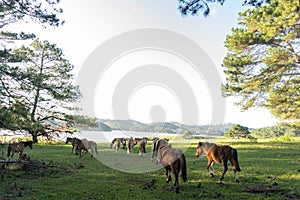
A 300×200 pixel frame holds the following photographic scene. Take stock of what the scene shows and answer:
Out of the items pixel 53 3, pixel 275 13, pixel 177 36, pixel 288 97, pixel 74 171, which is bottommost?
pixel 74 171

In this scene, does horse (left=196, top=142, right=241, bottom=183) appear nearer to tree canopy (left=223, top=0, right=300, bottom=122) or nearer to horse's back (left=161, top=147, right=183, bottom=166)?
horse's back (left=161, top=147, right=183, bottom=166)

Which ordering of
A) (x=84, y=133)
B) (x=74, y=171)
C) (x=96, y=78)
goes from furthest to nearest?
(x=84, y=133) < (x=96, y=78) < (x=74, y=171)

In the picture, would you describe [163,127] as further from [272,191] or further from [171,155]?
[272,191]

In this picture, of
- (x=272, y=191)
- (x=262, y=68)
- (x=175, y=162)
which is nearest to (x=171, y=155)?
(x=175, y=162)

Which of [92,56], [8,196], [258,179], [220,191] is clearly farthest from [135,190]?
[92,56]

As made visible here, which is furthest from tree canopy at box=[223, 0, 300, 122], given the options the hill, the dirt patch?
the dirt patch

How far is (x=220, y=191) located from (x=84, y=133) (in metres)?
25.3

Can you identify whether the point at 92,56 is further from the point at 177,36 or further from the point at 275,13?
the point at 275,13

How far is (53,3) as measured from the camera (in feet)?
32.5

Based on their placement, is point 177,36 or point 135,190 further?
point 177,36

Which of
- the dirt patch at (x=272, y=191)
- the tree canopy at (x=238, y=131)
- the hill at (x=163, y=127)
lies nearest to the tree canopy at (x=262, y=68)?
the hill at (x=163, y=127)

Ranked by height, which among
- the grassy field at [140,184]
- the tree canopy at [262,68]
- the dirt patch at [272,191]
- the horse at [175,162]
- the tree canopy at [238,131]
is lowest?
the grassy field at [140,184]

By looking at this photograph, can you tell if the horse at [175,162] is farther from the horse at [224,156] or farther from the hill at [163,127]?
the hill at [163,127]

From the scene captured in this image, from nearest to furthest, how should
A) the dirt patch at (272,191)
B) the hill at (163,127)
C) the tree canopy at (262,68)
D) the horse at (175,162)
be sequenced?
the dirt patch at (272,191) → the horse at (175,162) → the tree canopy at (262,68) → the hill at (163,127)
